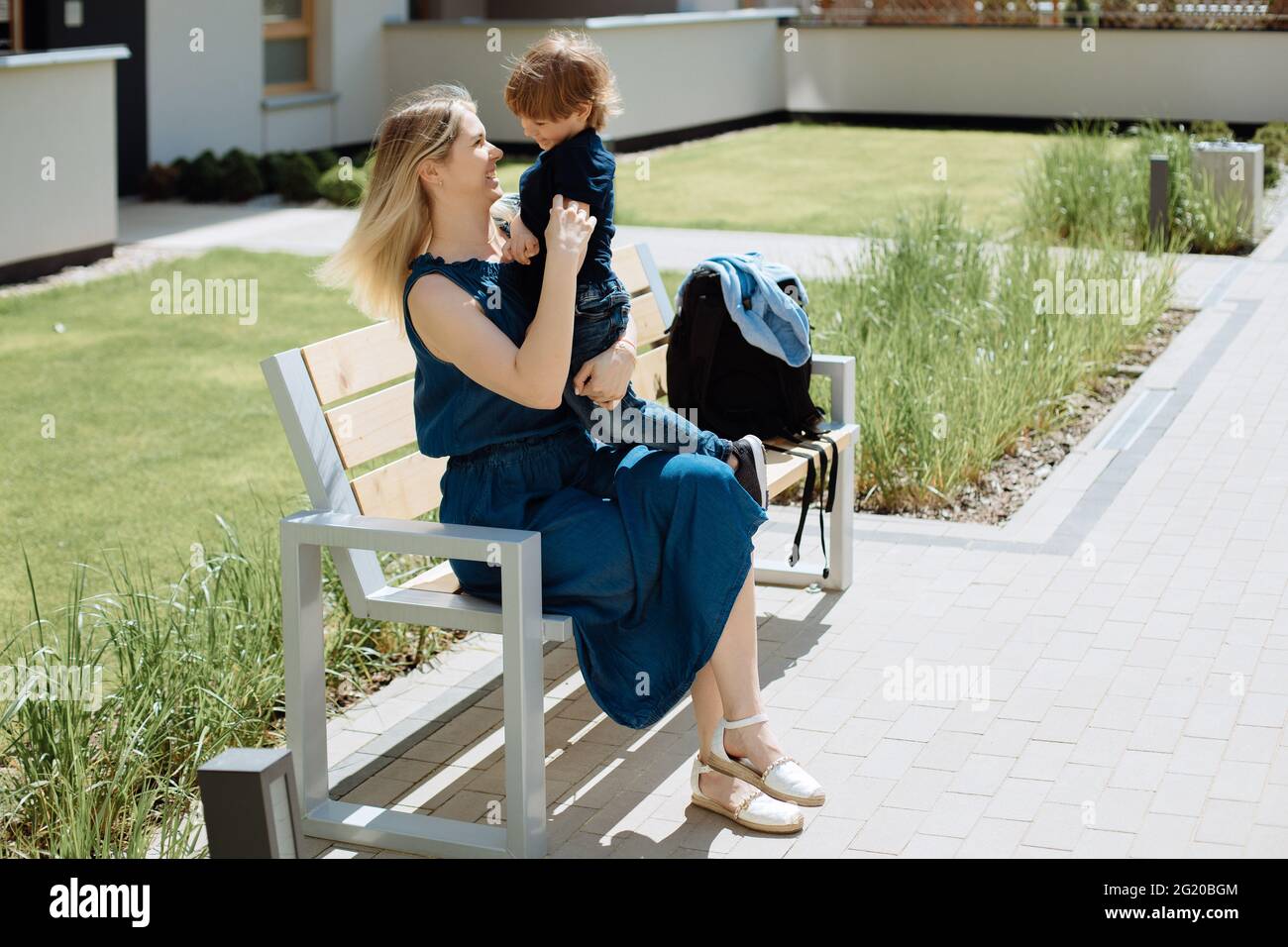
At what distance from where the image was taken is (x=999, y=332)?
8.10 meters

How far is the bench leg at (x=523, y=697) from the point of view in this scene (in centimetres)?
363

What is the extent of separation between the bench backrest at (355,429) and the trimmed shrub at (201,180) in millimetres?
11857

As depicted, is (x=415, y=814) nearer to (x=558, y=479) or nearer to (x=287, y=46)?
(x=558, y=479)

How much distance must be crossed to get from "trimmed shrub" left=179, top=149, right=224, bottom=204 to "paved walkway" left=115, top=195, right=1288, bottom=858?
10.7 m

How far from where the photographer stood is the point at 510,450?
4.00 meters

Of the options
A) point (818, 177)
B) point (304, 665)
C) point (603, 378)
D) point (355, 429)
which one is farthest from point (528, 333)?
point (818, 177)

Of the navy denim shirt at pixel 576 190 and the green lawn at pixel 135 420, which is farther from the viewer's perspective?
the green lawn at pixel 135 420

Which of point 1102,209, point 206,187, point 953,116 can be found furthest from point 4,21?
point 953,116

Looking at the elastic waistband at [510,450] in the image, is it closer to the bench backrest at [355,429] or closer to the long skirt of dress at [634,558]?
the long skirt of dress at [634,558]

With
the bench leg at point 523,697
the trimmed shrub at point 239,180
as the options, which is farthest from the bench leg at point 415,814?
the trimmed shrub at point 239,180

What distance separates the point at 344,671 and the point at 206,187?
38.7 ft
